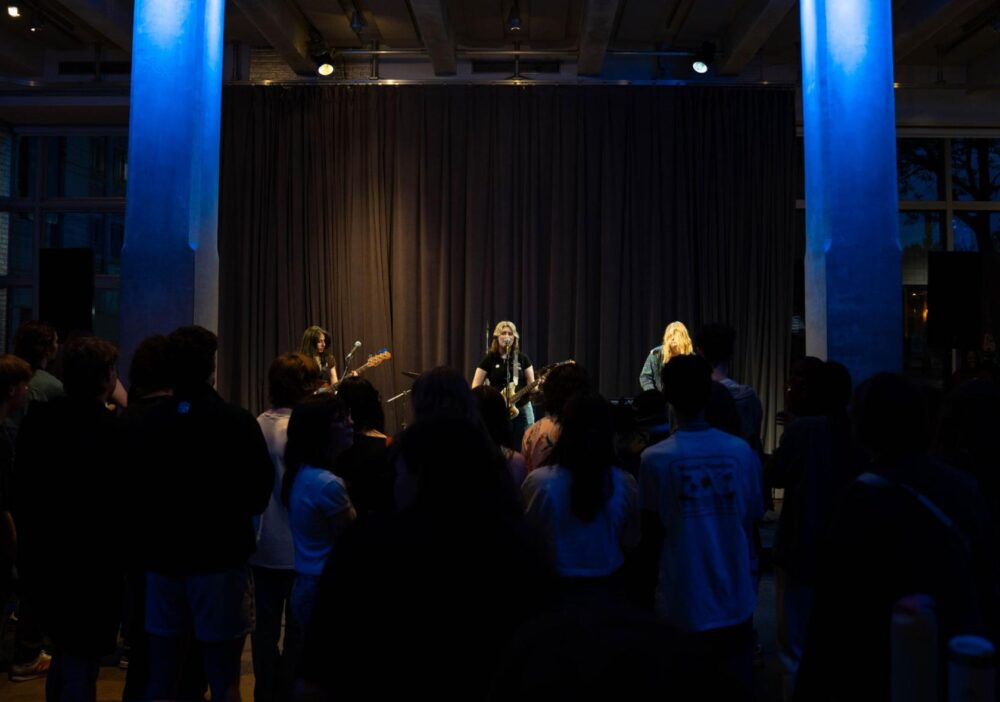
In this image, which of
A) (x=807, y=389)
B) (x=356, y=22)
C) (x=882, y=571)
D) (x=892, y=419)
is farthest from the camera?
(x=356, y=22)

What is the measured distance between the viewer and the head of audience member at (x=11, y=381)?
3.31 meters

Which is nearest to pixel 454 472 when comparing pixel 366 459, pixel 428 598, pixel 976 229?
pixel 428 598

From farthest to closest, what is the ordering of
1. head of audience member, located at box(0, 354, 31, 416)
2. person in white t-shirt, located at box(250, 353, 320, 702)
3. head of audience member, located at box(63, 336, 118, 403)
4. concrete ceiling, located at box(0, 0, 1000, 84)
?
concrete ceiling, located at box(0, 0, 1000, 84) → head of audience member, located at box(0, 354, 31, 416) → person in white t-shirt, located at box(250, 353, 320, 702) → head of audience member, located at box(63, 336, 118, 403)

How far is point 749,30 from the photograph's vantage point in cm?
827

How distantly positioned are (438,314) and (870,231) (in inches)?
189

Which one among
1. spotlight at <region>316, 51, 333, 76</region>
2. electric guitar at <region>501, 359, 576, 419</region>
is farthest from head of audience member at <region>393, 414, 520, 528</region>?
spotlight at <region>316, 51, 333, 76</region>

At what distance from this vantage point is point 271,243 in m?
9.47

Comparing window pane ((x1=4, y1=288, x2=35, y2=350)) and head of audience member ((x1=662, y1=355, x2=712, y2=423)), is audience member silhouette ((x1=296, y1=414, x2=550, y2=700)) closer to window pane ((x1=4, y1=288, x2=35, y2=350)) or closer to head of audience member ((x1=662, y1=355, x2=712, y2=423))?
head of audience member ((x1=662, y1=355, x2=712, y2=423))

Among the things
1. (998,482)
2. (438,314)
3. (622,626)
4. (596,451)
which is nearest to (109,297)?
(438,314)

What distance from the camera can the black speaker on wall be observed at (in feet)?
21.6

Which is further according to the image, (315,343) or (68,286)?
(315,343)

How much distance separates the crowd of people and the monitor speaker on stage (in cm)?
317

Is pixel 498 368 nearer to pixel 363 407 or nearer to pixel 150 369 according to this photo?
pixel 363 407

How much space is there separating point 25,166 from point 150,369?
8.32m
